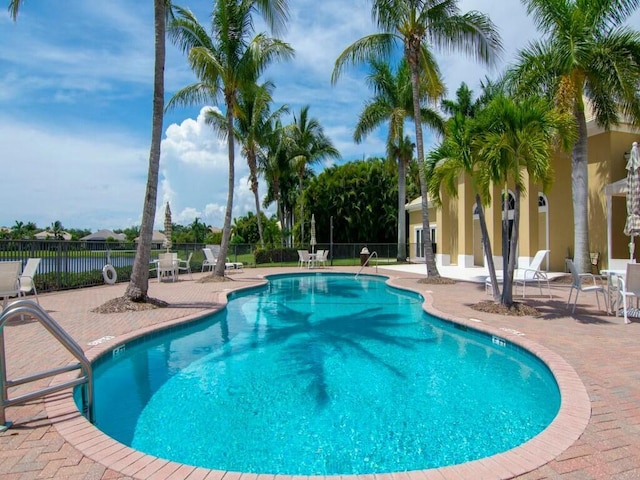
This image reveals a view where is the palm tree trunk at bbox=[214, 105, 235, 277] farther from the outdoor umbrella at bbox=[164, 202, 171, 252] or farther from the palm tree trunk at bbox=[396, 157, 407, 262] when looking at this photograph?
the palm tree trunk at bbox=[396, 157, 407, 262]

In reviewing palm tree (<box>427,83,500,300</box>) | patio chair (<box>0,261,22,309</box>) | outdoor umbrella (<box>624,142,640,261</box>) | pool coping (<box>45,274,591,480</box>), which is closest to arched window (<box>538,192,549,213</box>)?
outdoor umbrella (<box>624,142,640,261</box>)

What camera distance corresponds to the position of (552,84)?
12.6m

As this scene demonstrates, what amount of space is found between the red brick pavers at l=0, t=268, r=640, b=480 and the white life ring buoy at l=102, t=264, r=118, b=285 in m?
5.32

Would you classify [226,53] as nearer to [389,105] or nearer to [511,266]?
[389,105]

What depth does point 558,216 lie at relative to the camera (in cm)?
1673

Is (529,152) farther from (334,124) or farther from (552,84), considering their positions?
(334,124)

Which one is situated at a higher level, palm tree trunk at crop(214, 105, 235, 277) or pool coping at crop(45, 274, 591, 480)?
palm tree trunk at crop(214, 105, 235, 277)

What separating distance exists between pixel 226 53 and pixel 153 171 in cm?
693

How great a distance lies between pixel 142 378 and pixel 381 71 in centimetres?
2115

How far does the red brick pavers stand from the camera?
2.57 metres

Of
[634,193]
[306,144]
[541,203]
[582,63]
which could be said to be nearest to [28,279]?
[634,193]

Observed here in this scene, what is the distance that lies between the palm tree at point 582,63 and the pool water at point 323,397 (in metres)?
8.83

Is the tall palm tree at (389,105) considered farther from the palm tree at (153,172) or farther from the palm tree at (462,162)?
the palm tree at (153,172)

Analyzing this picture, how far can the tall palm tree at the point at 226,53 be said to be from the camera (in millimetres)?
12719
